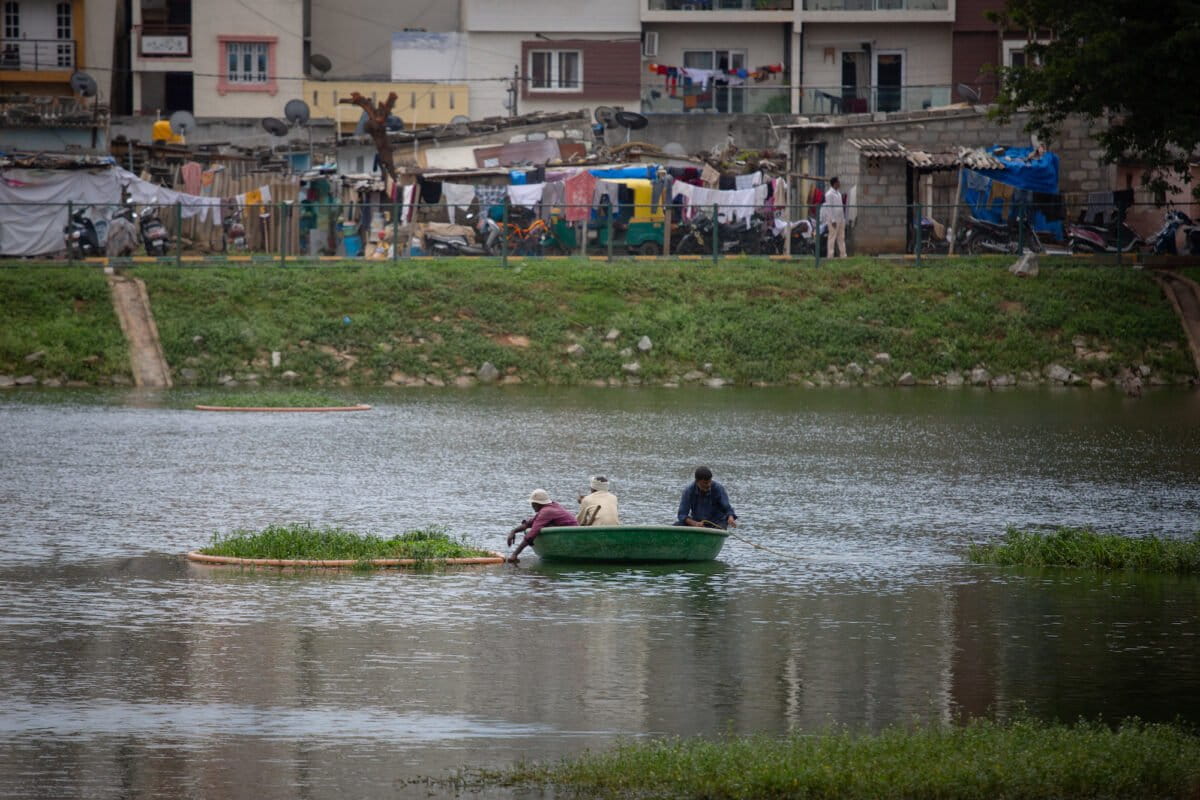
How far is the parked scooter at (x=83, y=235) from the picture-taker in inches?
1987

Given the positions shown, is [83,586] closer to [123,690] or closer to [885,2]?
[123,690]

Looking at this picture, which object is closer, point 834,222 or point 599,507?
point 599,507

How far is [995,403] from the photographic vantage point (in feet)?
136

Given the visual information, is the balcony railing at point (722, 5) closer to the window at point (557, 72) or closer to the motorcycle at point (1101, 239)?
the window at point (557, 72)

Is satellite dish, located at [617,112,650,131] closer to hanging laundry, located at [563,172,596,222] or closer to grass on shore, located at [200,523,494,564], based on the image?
hanging laundry, located at [563,172,596,222]

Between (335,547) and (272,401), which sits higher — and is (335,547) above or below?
below

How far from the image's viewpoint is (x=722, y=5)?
242 feet

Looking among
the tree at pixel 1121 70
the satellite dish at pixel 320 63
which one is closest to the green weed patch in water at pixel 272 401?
the tree at pixel 1121 70

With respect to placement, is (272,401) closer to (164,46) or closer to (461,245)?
(461,245)

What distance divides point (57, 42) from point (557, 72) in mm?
21760

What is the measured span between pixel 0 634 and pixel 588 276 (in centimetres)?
3369

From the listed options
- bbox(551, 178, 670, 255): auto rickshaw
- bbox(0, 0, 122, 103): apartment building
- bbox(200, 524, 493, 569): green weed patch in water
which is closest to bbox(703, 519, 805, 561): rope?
bbox(200, 524, 493, 569): green weed patch in water

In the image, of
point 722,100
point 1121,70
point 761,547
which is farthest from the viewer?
point 722,100

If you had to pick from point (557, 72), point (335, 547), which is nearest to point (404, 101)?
point (557, 72)
